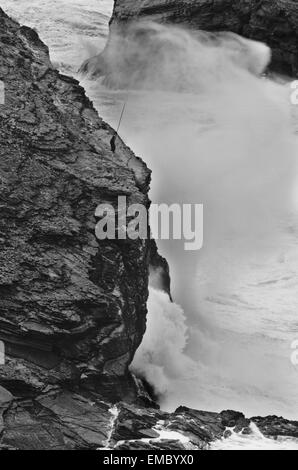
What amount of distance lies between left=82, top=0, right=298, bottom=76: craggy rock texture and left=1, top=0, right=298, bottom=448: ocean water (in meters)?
1.21

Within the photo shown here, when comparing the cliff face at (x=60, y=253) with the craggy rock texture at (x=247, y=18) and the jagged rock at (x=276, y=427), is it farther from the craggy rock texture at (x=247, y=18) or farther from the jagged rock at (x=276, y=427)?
the craggy rock texture at (x=247, y=18)

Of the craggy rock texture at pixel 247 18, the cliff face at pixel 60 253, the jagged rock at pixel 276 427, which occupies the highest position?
the craggy rock texture at pixel 247 18

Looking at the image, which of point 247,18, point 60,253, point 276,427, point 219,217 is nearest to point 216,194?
point 219,217

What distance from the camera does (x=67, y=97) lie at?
21344 millimetres

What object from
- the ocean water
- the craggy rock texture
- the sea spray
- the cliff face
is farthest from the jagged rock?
the craggy rock texture

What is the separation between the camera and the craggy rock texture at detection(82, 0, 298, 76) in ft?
142

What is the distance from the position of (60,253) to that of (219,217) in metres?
14.5

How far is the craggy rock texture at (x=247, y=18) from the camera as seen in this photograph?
43312mm

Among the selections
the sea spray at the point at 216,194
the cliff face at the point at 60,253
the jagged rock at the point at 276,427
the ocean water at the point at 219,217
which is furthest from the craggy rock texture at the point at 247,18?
the jagged rock at the point at 276,427

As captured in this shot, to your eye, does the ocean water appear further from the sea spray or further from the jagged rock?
the jagged rock

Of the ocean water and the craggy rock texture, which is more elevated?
the craggy rock texture

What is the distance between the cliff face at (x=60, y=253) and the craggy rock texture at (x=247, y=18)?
23652 millimetres

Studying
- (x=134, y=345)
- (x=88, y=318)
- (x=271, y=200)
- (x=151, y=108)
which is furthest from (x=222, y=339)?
(x=151, y=108)
